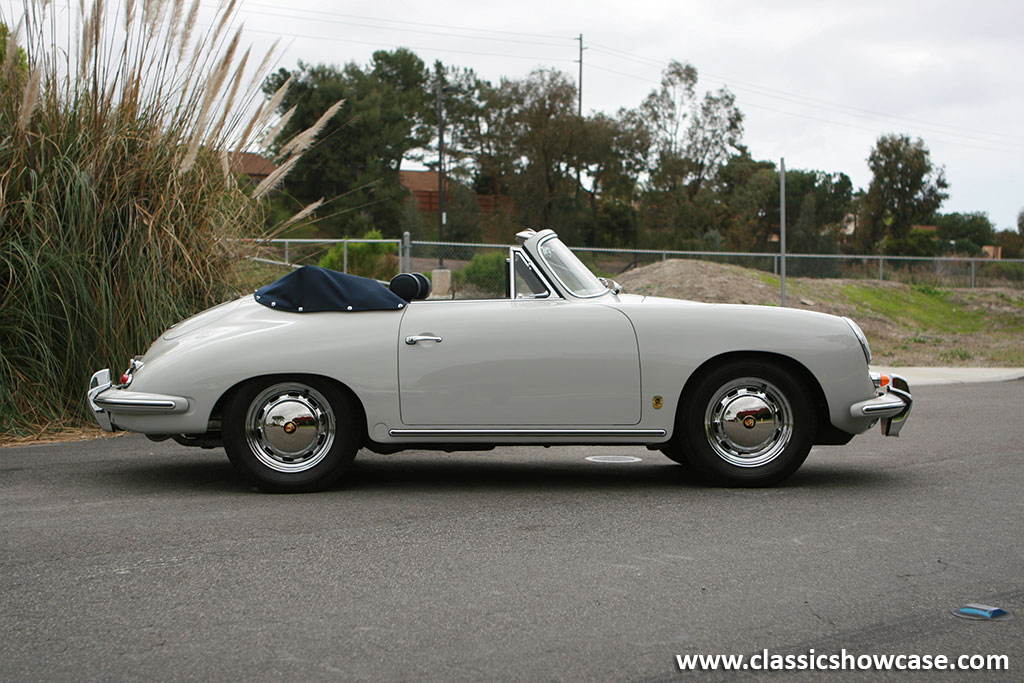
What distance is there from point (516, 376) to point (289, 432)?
1263 mm

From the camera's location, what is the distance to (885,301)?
27.0m

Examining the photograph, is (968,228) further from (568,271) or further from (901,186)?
(568,271)

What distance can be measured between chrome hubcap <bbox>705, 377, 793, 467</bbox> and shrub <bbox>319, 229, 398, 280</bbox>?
11436 mm

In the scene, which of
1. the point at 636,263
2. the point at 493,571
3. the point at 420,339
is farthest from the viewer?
the point at 636,263

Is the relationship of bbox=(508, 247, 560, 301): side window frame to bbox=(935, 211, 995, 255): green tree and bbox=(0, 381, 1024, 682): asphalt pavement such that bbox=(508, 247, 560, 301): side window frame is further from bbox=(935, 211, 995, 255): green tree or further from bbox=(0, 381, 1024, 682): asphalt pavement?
bbox=(935, 211, 995, 255): green tree

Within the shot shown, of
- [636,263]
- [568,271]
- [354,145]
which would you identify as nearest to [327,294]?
[568,271]

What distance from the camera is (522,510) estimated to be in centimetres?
571

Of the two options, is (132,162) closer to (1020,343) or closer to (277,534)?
(277,534)

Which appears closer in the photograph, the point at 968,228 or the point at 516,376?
the point at 516,376

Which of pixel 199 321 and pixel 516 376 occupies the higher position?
pixel 199 321

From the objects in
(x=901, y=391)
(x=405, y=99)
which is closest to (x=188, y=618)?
(x=901, y=391)

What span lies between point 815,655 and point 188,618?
2.09m

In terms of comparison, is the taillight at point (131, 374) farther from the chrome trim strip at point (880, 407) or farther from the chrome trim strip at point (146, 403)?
the chrome trim strip at point (880, 407)

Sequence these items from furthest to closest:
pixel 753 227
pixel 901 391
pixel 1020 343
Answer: pixel 753 227
pixel 1020 343
pixel 901 391
